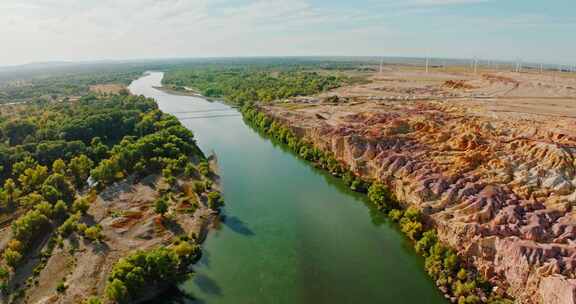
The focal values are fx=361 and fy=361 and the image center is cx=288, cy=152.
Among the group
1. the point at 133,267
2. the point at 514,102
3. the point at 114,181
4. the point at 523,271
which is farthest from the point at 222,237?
the point at 514,102

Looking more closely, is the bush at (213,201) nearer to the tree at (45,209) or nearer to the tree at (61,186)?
the tree at (45,209)

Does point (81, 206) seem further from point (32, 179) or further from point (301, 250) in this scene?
point (301, 250)

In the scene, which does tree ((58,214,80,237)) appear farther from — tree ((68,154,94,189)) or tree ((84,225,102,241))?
tree ((68,154,94,189))

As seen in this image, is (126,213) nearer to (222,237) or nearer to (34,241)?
(34,241)

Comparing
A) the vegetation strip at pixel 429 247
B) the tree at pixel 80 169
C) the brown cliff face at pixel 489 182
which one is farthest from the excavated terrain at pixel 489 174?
the tree at pixel 80 169

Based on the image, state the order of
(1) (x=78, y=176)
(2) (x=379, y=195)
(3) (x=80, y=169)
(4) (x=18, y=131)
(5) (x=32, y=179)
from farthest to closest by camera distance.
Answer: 1. (4) (x=18, y=131)
2. (3) (x=80, y=169)
3. (1) (x=78, y=176)
4. (5) (x=32, y=179)
5. (2) (x=379, y=195)

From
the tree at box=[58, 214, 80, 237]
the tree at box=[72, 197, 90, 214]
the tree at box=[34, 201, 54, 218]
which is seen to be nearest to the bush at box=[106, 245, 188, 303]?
the tree at box=[58, 214, 80, 237]

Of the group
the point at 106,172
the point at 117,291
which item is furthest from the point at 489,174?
the point at 106,172
